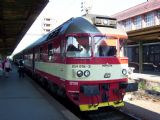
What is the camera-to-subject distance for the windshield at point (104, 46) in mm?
10719

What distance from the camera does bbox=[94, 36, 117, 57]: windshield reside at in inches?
422

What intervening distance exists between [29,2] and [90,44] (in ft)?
25.6

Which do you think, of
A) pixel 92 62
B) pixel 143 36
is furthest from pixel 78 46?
pixel 143 36

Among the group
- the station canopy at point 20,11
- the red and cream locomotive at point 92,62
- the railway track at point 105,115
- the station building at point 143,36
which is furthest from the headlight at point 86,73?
the station building at point 143,36

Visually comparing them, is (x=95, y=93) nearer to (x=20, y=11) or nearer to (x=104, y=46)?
(x=104, y=46)

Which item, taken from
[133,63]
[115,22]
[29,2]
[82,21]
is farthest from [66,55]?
[133,63]

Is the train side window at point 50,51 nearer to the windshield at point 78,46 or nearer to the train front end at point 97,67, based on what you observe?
the windshield at point 78,46

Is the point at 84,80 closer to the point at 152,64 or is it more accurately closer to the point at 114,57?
the point at 114,57

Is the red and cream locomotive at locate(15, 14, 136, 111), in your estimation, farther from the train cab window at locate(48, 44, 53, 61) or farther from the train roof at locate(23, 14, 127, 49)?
the train cab window at locate(48, 44, 53, 61)

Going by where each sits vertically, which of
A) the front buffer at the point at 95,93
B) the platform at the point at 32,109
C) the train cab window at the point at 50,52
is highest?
the train cab window at the point at 50,52

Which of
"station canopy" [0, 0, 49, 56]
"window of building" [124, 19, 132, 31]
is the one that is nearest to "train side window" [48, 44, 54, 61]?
"station canopy" [0, 0, 49, 56]

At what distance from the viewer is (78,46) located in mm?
10625

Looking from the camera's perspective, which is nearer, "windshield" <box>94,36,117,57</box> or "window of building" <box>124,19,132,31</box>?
"windshield" <box>94,36,117,57</box>

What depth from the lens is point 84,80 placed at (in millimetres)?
10336
